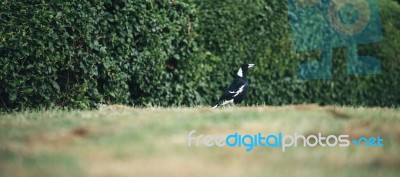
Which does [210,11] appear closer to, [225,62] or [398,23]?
[225,62]

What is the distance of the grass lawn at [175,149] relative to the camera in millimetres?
5625

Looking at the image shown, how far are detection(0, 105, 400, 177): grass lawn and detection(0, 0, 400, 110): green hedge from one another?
5.76 ft

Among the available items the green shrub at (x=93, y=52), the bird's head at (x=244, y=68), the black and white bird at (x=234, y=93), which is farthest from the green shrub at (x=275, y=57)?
the black and white bird at (x=234, y=93)

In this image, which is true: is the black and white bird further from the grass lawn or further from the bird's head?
the grass lawn

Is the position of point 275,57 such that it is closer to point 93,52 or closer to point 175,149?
point 93,52

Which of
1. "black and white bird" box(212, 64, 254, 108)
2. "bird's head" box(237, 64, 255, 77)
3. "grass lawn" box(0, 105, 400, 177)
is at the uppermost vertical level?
"grass lawn" box(0, 105, 400, 177)

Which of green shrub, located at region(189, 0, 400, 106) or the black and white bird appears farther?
green shrub, located at region(189, 0, 400, 106)

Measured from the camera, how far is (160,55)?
1122cm

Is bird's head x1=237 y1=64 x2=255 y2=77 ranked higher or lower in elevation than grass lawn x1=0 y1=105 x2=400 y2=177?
lower

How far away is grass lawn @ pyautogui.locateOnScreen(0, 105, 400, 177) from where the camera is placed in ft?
18.5

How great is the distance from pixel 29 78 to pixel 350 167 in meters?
5.39

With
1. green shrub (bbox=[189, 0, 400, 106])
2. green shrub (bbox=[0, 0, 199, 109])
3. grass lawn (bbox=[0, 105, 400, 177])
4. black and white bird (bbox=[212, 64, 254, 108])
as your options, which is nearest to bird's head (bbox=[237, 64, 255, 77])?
A: green shrub (bbox=[189, 0, 400, 106])

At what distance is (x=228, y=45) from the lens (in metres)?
13.0

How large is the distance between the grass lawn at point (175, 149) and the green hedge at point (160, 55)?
5.76ft
